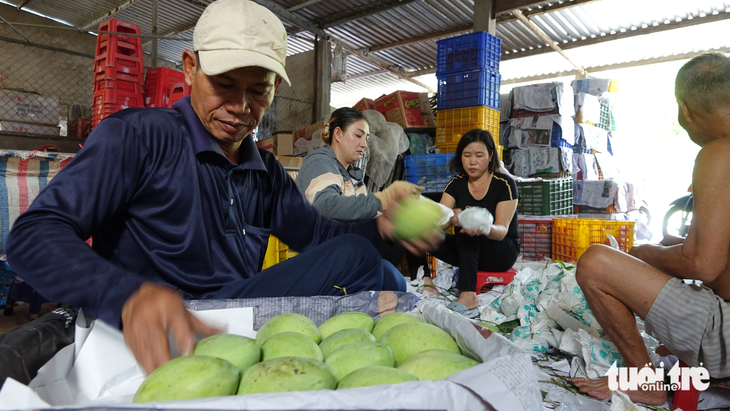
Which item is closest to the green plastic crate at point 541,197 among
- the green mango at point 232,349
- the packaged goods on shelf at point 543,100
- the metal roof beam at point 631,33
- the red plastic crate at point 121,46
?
the packaged goods on shelf at point 543,100

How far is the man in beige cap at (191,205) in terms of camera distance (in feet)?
2.85

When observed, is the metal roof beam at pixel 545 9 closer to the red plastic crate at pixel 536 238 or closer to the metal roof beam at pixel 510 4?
the metal roof beam at pixel 510 4

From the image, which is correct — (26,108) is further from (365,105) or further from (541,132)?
(541,132)

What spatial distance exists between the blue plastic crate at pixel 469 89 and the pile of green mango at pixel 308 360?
4.96 meters

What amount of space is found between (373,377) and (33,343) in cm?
63

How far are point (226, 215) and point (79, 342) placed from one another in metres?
0.55

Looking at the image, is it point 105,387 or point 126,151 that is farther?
point 126,151

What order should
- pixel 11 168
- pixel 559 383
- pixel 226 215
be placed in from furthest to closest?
pixel 11 168, pixel 559 383, pixel 226 215

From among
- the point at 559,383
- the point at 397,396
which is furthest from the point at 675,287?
the point at 397,396

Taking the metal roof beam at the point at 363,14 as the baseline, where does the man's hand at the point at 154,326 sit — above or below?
below

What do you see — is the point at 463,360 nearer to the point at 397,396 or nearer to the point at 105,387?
the point at 397,396

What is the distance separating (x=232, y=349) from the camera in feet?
2.62

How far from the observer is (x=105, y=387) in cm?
86

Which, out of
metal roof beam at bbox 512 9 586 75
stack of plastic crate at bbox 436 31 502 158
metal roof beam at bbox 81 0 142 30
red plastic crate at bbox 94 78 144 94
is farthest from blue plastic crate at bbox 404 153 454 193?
metal roof beam at bbox 81 0 142 30
